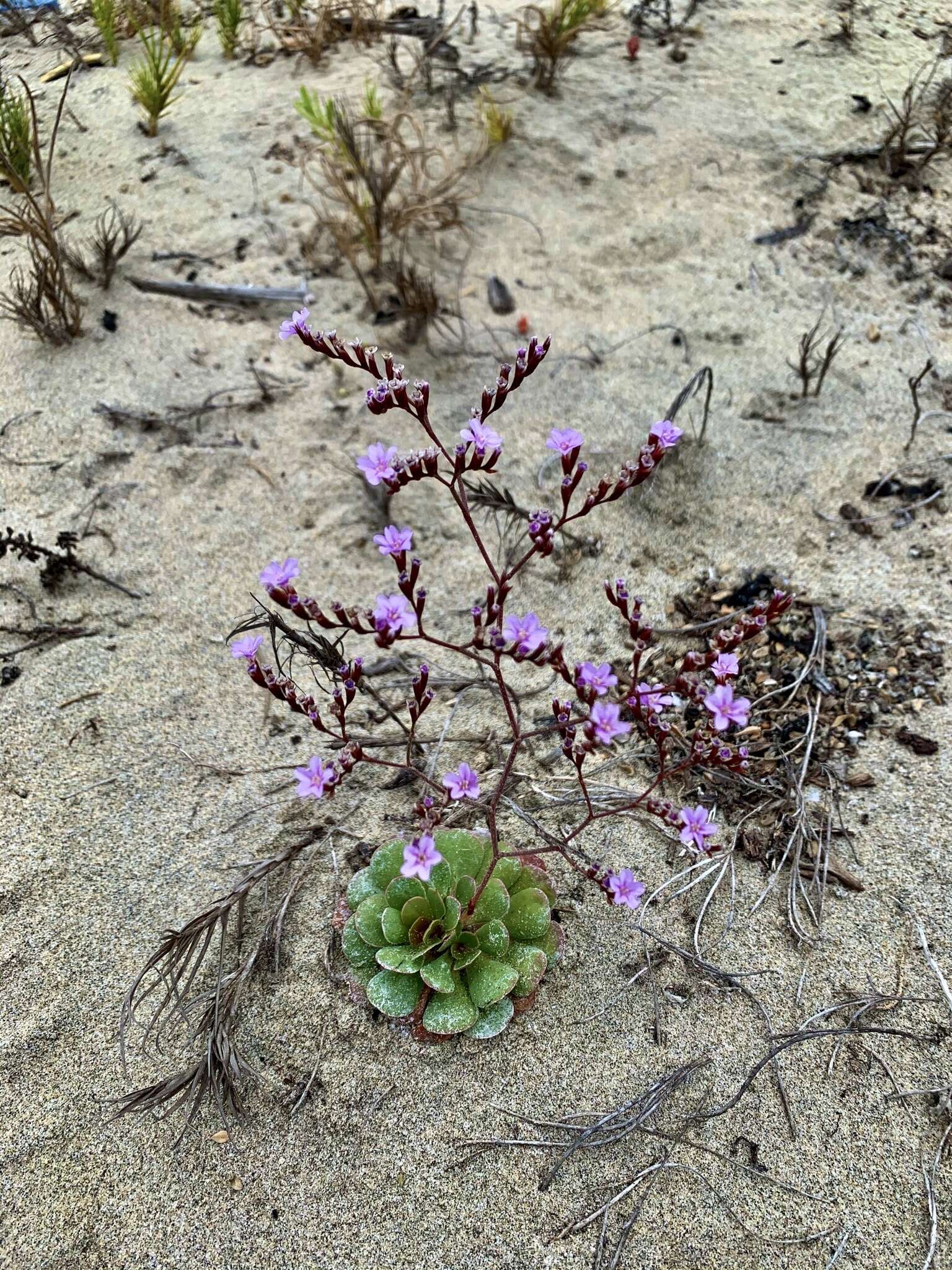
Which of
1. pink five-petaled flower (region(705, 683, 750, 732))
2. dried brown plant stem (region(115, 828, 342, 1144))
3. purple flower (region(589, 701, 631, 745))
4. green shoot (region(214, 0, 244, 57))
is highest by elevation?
green shoot (region(214, 0, 244, 57))

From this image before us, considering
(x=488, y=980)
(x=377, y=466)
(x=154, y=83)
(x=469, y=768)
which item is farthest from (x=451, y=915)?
(x=154, y=83)

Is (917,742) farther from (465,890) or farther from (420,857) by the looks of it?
(420,857)

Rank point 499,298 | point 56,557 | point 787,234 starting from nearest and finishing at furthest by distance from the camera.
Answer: point 56,557, point 499,298, point 787,234

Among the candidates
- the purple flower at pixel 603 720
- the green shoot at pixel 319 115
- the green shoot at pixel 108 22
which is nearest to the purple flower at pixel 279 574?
the purple flower at pixel 603 720

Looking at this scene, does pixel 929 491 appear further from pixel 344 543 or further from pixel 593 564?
pixel 344 543

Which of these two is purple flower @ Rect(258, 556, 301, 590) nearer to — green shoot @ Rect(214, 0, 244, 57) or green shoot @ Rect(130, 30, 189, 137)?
green shoot @ Rect(130, 30, 189, 137)

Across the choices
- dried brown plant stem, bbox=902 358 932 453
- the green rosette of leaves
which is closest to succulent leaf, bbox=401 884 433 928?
the green rosette of leaves
